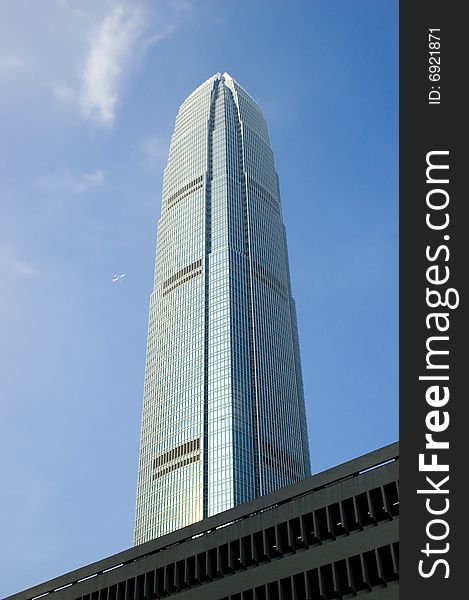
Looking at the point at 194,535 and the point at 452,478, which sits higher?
the point at 194,535

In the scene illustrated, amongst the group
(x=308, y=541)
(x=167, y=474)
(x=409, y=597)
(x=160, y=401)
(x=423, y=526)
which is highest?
(x=160, y=401)

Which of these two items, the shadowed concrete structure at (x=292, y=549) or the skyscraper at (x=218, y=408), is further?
the skyscraper at (x=218, y=408)

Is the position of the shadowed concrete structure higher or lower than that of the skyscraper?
lower

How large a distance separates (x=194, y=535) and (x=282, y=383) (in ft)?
416

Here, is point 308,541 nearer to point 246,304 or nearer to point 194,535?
point 194,535

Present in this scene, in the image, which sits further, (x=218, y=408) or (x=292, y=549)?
(x=218, y=408)

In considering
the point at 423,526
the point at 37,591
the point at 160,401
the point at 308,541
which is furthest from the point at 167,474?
the point at 423,526

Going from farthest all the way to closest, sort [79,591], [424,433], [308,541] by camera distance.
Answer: [79,591] → [308,541] → [424,433]

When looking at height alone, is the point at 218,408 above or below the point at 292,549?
above

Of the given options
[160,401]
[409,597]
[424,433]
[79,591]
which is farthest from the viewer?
[160,401]

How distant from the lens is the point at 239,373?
17862cm

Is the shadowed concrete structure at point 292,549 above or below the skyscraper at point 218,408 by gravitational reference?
below

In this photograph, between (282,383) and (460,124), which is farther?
(282,383)

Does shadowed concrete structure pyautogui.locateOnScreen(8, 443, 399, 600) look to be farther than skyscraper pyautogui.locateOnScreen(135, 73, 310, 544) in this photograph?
No
